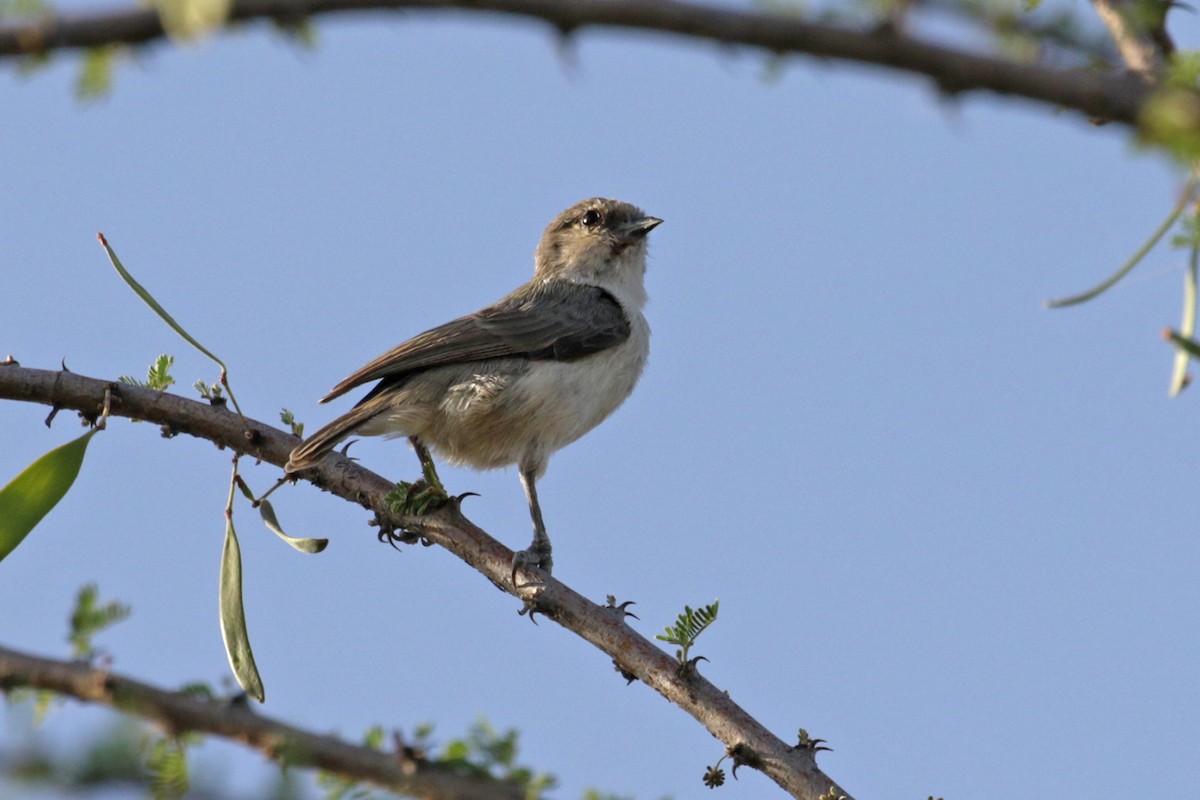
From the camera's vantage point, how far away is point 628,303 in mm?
8672

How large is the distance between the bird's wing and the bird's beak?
2.02ft

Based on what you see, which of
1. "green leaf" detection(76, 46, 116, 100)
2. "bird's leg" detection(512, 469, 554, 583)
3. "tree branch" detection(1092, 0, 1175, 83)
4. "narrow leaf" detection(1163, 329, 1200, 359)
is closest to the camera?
"green leaf" detection(76, 46, 116, 100)

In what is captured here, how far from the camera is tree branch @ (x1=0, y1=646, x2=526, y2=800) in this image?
1.75 metres

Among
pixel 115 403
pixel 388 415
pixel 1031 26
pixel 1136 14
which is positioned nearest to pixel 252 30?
pixel 1031 26

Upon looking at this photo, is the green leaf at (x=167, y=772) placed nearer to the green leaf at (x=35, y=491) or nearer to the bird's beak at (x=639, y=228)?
the green leaf at (x=35, y=491)

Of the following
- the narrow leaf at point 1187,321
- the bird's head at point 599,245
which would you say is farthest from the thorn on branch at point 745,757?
the bird's head at point 599,245

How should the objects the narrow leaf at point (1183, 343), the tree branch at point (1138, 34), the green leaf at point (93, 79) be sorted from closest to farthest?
the green leaf at point (93, 79)
the tree branch at point (1138, 34)
the narrow leaf at point (1183, 343)

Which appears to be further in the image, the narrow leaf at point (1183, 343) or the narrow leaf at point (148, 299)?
the narrow leaf at point (148, 299)

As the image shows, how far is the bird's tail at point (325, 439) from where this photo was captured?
16.4ft

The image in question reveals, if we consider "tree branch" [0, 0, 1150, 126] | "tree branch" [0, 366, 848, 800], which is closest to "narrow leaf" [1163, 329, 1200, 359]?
"tree branch" [0, 0, 1150, 126]

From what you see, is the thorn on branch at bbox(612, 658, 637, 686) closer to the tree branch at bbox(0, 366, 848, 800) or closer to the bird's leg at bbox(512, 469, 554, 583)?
the tree branch at bbox(0, 366, 848, 800)

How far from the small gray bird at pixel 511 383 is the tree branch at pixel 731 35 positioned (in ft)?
14.9

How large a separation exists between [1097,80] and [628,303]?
23.7ft

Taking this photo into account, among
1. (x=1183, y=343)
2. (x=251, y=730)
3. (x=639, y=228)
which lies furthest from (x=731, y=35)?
(x=639, y=228)
